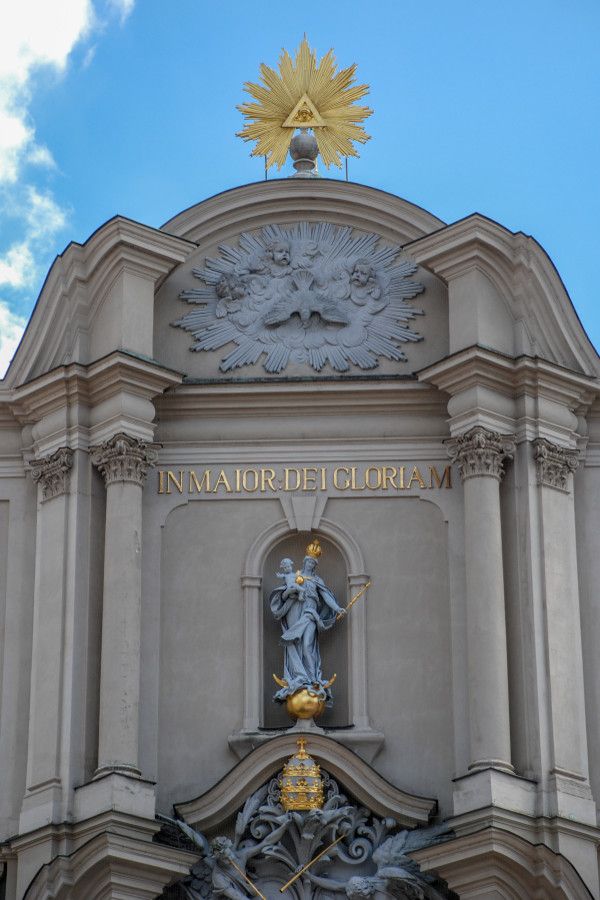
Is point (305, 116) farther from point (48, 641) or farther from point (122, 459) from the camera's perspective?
point (48, 641)

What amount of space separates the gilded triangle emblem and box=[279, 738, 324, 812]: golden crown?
5551mm

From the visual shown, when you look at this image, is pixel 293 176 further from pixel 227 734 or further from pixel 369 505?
pixel 227 734

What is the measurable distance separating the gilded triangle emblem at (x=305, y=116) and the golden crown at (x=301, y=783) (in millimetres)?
5551

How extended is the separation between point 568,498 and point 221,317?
10.8ft

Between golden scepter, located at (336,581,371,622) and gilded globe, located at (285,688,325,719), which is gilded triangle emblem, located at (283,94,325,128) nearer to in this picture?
golden scepter, located at (336,581,371,622)

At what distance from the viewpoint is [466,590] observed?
19.5 meters

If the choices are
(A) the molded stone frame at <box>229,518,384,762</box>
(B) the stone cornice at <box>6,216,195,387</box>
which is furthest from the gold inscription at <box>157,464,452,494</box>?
(B) the stone cornice at <box>6,216,195,387</box>

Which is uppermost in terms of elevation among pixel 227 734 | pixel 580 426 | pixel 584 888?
pixel 580 426

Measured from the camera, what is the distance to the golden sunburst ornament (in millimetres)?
21391

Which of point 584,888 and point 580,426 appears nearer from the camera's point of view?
point 584,888

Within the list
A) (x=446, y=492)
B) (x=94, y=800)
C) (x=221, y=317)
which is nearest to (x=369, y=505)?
(x=446, y=492)

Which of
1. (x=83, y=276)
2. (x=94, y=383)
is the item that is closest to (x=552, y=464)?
(x=94, y=383)

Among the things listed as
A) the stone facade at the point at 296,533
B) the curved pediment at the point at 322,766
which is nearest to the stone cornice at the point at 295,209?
the stone facade at the point at 296,533

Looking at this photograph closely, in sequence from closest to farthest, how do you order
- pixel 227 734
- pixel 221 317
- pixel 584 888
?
1. pixel 584 888
2. pixel 227 734
3. pixel 221 317
